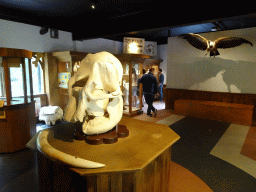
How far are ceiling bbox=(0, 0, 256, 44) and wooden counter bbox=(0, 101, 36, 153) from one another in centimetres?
251

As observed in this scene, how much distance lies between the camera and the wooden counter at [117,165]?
A: 1123 millimetres

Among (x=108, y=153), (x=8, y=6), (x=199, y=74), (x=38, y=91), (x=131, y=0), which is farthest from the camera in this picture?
(x=199, y=74)

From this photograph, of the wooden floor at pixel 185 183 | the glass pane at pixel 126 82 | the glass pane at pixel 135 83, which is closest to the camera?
the wooden floor at pixel 185 183

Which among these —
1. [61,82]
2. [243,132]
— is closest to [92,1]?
[61,82]

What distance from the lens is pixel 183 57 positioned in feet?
21.0

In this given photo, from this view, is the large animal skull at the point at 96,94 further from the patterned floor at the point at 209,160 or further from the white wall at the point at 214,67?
the white wall at the point at 214,67

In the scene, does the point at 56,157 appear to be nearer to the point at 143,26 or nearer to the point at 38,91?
the point at 143,26

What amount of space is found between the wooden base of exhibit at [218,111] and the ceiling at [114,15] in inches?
94.9

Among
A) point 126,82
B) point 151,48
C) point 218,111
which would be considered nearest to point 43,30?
point 126,82

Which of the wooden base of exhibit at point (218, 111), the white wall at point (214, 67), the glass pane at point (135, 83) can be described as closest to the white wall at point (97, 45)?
the glass pane at point (135, 83)

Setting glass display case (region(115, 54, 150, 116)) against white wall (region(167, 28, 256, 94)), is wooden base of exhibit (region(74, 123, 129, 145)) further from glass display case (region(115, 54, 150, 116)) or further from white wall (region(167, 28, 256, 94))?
white wall (region(167, 28, 256, 94))

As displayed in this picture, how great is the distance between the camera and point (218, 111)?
5.23m

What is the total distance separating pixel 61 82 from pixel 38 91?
0.72m

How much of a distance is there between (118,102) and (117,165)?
2.16ft
